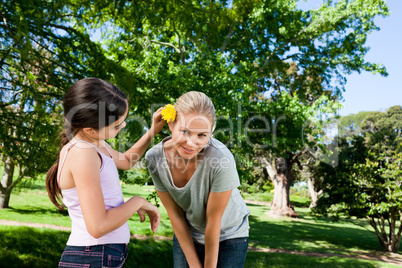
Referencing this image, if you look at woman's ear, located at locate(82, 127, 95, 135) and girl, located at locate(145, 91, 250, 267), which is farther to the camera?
girl, located at locate(145, 91, 250, 267)

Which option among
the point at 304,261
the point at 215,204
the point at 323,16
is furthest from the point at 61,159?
the point at 323,16

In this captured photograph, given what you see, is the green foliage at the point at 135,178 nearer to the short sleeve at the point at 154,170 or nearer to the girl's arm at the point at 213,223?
the short sleeve at the point at 154,170

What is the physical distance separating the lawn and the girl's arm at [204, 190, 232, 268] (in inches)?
227

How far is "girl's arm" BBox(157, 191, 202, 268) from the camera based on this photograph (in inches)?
89.0

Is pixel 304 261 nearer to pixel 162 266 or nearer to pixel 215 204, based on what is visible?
pixel 162 266

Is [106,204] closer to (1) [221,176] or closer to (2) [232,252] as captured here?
(1) [221,176]

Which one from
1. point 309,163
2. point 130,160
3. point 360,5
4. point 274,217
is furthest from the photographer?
point 309,163

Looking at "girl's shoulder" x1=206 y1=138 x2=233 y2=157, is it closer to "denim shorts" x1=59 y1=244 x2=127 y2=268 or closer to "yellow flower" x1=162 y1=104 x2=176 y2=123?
"yellow flower" x1=162 y1=104 x2=176 y2=123

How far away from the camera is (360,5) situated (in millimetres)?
13945

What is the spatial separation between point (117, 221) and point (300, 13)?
1492cm

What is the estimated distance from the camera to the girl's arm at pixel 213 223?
202 centimetres

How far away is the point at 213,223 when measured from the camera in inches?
81.6

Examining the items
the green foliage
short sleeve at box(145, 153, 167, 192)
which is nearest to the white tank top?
short sleeve at box(145, 153, 167, 192)

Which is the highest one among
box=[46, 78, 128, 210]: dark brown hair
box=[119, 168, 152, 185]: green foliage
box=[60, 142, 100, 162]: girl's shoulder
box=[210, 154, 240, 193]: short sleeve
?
box=[46, 78, 128, 210]: dark brown hair
